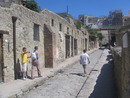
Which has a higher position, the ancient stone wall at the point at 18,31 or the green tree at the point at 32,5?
the green tree at the point at 32,5

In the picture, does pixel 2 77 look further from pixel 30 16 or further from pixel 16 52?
pixel 30 16

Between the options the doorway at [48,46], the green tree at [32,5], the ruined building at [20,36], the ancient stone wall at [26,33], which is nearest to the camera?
the ruined building at [20,36]

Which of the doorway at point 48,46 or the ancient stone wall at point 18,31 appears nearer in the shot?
the ancient stone wall at point 18,31

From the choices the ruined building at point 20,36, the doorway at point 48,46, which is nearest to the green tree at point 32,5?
the ruined building at point 20,36

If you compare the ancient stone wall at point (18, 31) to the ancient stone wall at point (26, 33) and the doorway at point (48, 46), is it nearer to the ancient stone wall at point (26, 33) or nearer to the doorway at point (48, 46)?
the ancient stone wall at point (26, 33)

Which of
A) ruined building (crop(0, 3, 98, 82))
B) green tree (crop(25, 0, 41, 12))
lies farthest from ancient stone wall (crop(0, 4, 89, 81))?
green tree (crop(25, 0, 41, 12))

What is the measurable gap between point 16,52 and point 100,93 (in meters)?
5.13

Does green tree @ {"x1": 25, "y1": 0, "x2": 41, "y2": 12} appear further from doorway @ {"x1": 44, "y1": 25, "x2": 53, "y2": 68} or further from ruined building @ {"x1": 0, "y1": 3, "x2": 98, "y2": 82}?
doorway @ {"x1": 44, "y1": 25, "x2": 53, "y2": 68}

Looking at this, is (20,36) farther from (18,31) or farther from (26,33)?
(26,33)

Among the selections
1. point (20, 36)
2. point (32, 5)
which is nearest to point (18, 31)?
point (20, 36)

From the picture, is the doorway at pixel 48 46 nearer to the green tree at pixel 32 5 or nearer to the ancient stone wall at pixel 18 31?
the ancient stone wall at pixel 18 31

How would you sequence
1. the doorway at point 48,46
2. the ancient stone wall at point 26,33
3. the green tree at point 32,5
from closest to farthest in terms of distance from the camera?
1. the ancient stone wall at point 26,33
2. the doorway at point 48,46
3. the green tree at point 32,5

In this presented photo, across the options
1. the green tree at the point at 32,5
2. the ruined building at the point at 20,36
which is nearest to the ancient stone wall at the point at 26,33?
the ruined building at the point at 20,36

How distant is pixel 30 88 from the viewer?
910 centimetres
